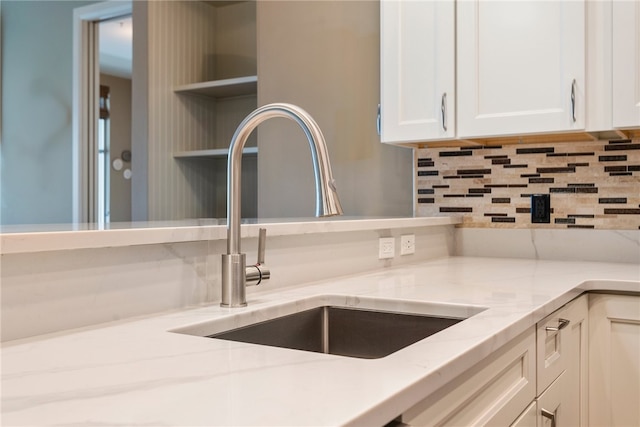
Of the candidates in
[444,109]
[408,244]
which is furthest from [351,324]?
[444,109]

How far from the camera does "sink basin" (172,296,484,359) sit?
4.00ft

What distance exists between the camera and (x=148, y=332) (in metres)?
0.98

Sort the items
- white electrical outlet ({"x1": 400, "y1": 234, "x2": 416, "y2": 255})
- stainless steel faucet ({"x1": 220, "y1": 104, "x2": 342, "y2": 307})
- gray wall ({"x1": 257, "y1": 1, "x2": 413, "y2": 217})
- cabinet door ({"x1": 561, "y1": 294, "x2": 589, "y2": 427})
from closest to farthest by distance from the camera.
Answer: stainless steel faucet ({"x1": 220, "y1": 104, "x2": 342, "y2": 307}) < cabinet door ({"x1": 561, "y1": 294, "x2": 589, "y2": 427}) < white electrical outlet ({"x1": 400, "y1": 234, "x2": 416, "y2": 255}) < gray wall ({"x1": 257, "y1": 1, "x2": 413, "y2": 217})

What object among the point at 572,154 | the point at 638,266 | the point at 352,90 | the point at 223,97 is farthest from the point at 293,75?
the point at 638,266

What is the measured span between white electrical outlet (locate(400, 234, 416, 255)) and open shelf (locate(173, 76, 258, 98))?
1.41 meters

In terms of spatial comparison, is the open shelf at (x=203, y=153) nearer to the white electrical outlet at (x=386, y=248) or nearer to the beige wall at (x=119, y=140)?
the white electrical outlet at (x=386, y=248)

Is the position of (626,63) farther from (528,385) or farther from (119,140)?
(119,140)

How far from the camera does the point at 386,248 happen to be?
1939 millimetres

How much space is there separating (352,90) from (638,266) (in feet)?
4.42

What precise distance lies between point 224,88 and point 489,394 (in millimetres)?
2713

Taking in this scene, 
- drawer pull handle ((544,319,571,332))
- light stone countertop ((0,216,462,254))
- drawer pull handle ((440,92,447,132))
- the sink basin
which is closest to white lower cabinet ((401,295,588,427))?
drawer pull handle ((544,319,571,332))

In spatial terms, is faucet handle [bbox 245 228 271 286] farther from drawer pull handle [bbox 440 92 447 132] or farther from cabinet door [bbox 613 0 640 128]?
cabinet door [bbox 613 0 640 128]

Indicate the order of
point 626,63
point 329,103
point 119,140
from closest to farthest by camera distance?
point 626,63 → point 329,103 → point 119,140

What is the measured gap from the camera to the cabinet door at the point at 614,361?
1.63 meters
